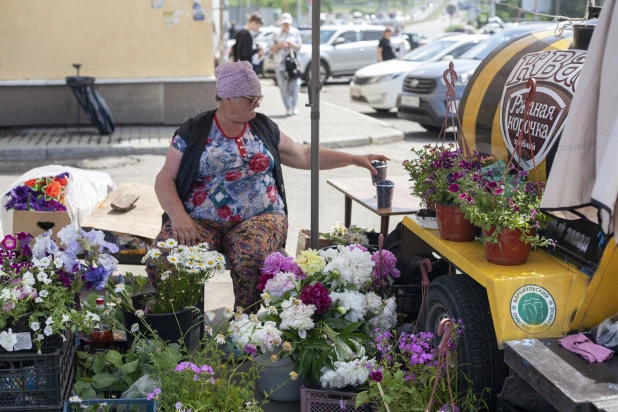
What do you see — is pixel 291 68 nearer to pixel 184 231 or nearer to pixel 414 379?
pixel 184 231

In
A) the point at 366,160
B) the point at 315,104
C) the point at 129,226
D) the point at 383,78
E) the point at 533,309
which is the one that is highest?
the point at 315,104

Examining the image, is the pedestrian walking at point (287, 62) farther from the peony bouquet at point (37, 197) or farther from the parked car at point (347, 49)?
the peony bouquet at point (37, 197)

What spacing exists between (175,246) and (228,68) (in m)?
0.97

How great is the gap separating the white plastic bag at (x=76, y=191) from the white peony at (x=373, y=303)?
7.85 feet

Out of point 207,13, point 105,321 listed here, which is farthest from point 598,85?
point 207,13

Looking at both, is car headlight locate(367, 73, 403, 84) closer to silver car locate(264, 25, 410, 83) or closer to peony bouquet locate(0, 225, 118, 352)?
silver car locate(264, 25, 410, 83)

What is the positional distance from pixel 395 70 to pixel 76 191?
9.15m

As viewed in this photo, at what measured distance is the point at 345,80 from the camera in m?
21.5

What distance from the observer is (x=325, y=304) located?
10.7 ft

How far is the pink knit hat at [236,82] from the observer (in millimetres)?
3889

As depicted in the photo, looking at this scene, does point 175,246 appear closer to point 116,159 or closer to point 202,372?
point 202,372

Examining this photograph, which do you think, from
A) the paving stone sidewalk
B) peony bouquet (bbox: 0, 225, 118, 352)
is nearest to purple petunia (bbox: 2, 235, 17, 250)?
peony bouquet (bbox: 0, 225, 118, 352)

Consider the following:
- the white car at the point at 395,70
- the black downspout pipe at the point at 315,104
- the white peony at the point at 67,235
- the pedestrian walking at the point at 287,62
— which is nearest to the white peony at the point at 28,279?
the white peony at the point at 67,235

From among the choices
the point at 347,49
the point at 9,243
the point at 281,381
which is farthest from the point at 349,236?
the point at 347,49
